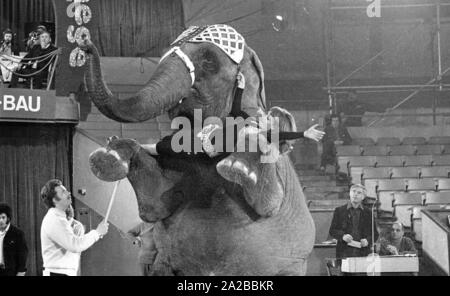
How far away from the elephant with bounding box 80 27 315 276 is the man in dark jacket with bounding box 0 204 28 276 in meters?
2.82

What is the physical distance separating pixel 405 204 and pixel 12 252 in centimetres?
357

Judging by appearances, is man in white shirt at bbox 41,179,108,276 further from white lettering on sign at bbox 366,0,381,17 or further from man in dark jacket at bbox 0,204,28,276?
white lettering on sign at bbox 366,0,381,17

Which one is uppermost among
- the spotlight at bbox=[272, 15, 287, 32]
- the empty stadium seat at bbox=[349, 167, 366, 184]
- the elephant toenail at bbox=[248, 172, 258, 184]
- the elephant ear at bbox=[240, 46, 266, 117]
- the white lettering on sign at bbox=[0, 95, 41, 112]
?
the spotlight at bbox=[272, 15, 287, 32]

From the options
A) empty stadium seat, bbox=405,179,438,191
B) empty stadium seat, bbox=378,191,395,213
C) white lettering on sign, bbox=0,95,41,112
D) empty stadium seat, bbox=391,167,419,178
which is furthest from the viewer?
empty stadium seat, bbox=391,167,419,178

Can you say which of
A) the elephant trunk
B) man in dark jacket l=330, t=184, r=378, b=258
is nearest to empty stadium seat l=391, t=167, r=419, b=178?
man in dark jacket l=330, t=184, r=378, b=258

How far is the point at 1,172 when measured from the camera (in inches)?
328

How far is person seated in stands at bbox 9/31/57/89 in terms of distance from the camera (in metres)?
8.19

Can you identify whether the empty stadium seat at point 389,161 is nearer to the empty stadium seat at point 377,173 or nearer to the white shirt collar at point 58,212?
the empty stadium seat at point 377,173

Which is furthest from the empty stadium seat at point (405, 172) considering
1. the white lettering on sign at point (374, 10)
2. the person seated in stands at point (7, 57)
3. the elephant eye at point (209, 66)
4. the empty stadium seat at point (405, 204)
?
the elephant eye at point (209, 66)

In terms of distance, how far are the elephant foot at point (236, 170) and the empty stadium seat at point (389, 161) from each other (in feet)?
20.9

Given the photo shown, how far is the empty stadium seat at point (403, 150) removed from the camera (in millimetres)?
8680

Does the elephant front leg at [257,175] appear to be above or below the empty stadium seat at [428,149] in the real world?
below

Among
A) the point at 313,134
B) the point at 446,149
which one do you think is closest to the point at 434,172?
the point at 446,149

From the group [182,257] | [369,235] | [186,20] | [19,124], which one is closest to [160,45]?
[186,20]
